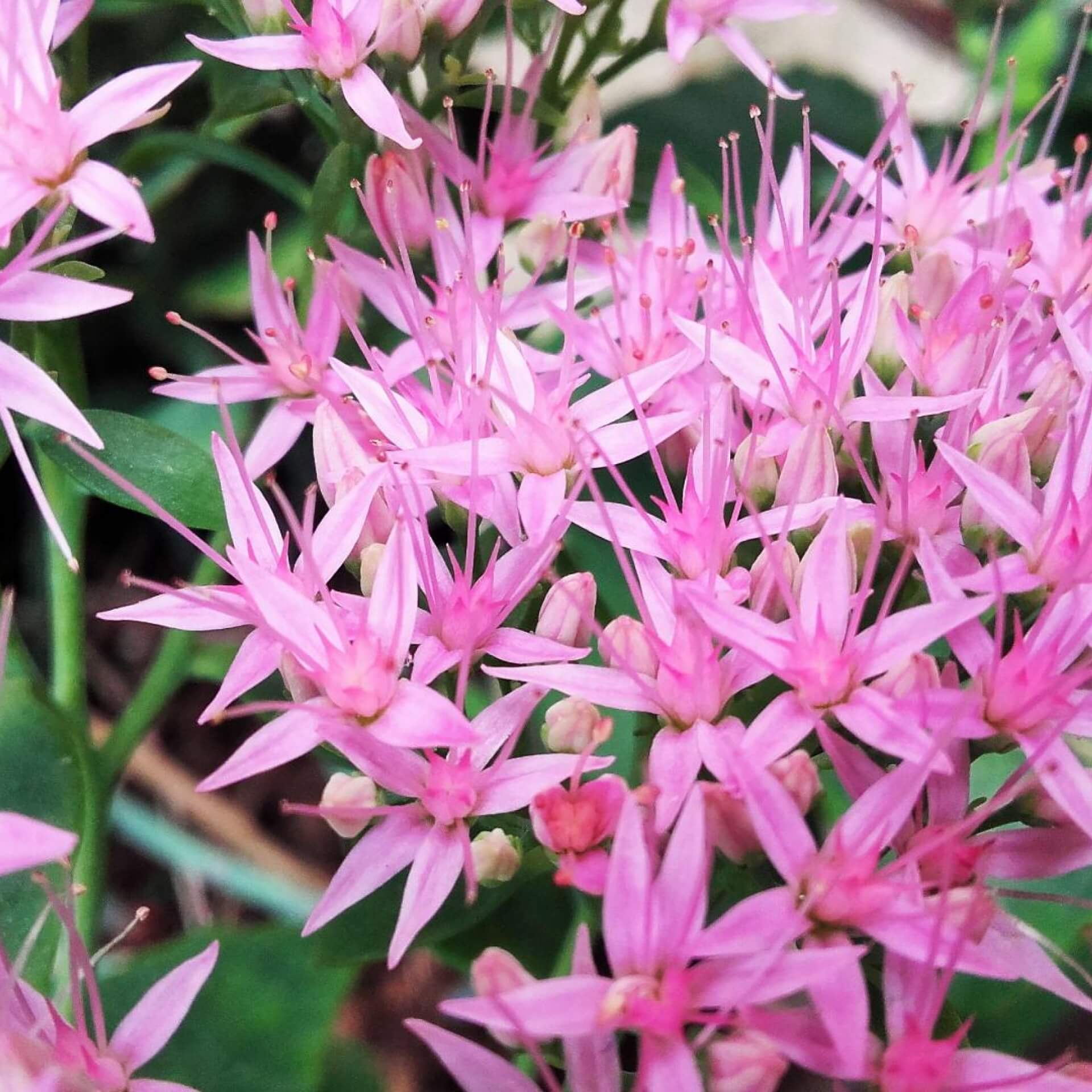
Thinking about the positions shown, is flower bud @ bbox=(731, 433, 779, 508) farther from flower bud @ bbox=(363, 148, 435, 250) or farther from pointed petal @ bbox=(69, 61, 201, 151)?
pointed petal @ bbox=(69, 61, 201, 151)

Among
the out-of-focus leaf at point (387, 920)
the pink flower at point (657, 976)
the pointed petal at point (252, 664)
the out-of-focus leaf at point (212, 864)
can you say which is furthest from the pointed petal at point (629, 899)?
the out-of-focus leaf at point (212, 864)

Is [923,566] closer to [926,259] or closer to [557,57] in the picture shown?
[926,259]

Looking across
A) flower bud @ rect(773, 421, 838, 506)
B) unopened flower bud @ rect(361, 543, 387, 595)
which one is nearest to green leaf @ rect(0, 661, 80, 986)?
unopened flower bud @ rect(361, 543, 387, 595)

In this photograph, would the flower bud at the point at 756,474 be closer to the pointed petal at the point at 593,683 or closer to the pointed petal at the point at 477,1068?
the pointed petal at the point at 593,683

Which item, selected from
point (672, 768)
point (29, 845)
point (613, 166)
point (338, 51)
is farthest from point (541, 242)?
point (29, 845)

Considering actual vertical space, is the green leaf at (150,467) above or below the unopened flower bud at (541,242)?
below

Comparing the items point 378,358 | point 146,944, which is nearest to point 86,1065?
point 378,358
